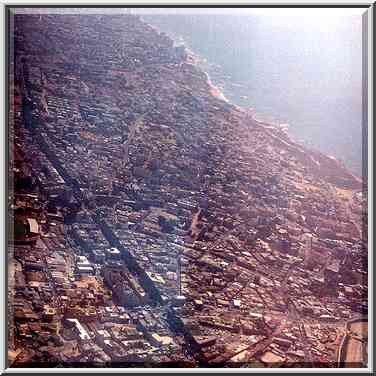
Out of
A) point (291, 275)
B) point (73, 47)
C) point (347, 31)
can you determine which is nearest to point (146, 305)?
point (291, 275)

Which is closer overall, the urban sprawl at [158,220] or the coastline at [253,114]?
the urban sprawl at [158,220]

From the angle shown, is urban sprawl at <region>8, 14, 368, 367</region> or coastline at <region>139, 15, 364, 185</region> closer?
urban sprawl at <region>8, 14, 368, 367</region>

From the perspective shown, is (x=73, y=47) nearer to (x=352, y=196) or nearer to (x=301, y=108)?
(x=301, y=108)

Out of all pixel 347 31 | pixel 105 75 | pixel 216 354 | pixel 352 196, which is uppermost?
pixel 347 31

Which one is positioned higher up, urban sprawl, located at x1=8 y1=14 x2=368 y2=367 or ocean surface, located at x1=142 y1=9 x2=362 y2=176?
ocean surface, located at x1=142 y1=9 x2=362 y2=176

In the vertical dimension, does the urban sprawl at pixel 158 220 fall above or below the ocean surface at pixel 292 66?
below

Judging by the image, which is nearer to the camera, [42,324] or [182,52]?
[42,324]

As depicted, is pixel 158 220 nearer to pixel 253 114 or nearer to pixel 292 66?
pixel 253 114

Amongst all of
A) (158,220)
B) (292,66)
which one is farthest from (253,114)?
(158,220)
